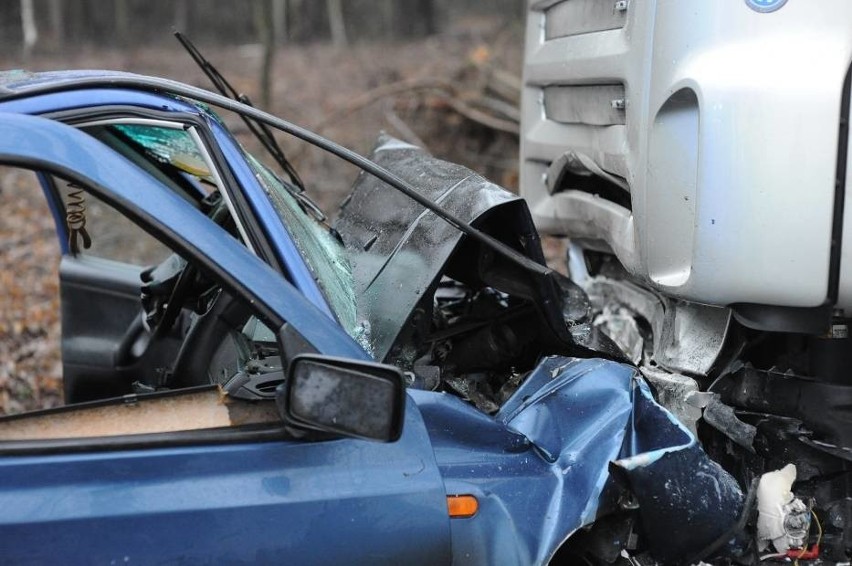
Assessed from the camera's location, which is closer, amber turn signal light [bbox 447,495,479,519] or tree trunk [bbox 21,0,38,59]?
amber turn signal light [bbox 447,495,479,519]

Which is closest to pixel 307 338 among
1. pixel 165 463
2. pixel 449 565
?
pixel 165 463

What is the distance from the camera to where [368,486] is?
1.97 metres

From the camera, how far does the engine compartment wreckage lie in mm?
1866

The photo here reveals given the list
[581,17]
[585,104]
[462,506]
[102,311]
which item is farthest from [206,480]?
[581,17]

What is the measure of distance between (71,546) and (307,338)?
653mm

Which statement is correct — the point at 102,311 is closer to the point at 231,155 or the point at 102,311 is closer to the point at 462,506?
the point at 231,155

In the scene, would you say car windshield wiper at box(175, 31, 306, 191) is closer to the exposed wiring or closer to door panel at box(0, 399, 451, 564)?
the exposed wiring

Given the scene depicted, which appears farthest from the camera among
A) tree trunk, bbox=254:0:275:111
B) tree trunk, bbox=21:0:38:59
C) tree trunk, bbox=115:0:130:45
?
tree trunk, bbox=115:0:130:45

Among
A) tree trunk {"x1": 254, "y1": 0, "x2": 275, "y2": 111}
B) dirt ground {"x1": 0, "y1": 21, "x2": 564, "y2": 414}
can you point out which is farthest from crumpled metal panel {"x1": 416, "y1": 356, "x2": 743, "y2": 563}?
tree trunk {"x1": 254, "y1": 0, "x2": 275, "y2": 111}

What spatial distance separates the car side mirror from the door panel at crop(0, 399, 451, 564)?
166mm

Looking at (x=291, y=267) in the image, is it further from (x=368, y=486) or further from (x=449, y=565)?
(x=449, y=565)

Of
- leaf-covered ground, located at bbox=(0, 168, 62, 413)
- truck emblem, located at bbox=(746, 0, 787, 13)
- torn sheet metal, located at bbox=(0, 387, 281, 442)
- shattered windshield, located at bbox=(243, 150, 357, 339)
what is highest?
truck emblem, located at bbox=(746, 0, 787, 13)

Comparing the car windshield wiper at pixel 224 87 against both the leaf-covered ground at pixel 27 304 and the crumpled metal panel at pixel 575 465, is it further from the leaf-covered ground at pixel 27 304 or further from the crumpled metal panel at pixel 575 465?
the leaf-covered ground at pixel 27 304

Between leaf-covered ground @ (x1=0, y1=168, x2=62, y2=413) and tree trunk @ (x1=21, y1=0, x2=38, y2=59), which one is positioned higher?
tree trunk @ (x1=21, y1=0, x2=38, y2=59)
